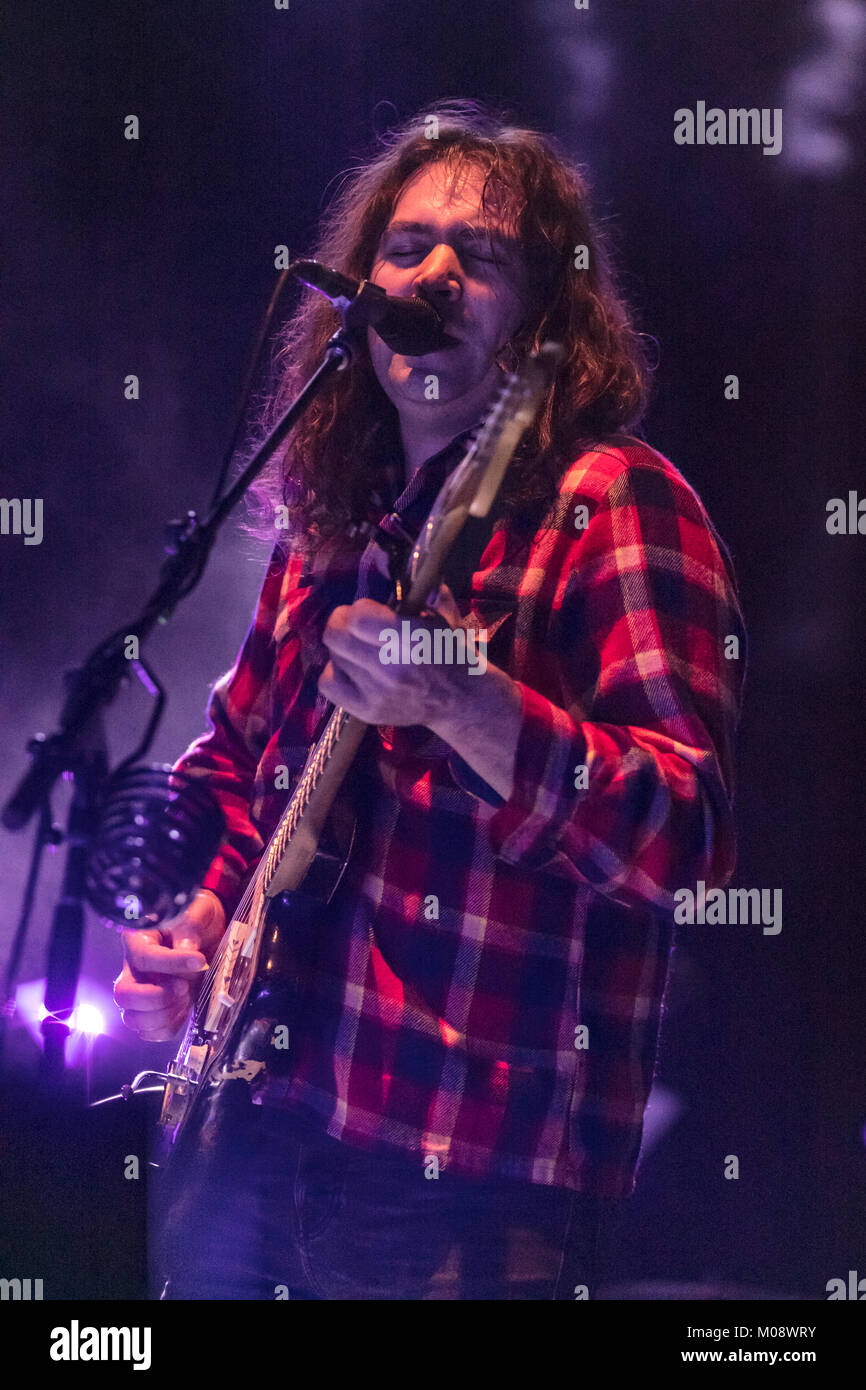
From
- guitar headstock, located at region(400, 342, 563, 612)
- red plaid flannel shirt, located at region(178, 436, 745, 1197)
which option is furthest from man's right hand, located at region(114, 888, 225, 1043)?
guitar headstock, located at region(400, 342, 563, 612)

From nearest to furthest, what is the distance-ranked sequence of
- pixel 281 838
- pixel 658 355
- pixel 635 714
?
pixel 635 714 → pixel 281 838 → pixel 658 355

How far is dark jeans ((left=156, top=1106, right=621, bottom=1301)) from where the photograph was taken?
4.19 feet

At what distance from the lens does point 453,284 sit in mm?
1509

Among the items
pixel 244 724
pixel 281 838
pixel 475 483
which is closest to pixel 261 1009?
pixel 281 838

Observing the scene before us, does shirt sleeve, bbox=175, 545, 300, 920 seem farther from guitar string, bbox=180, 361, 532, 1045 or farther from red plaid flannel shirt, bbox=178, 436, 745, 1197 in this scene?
red plaid flannel shirt, bbox=178, 436, 745, 1197

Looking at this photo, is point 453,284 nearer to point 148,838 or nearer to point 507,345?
point 507,345

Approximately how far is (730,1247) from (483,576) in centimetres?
118

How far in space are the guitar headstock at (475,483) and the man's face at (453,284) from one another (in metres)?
0.36

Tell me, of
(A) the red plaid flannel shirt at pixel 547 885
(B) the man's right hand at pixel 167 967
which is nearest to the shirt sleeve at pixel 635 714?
(A) the red plaid flannel shirt at pixel 547 885

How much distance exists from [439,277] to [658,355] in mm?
587

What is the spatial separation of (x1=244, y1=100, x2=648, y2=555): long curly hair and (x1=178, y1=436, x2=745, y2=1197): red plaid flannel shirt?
0.52 feet

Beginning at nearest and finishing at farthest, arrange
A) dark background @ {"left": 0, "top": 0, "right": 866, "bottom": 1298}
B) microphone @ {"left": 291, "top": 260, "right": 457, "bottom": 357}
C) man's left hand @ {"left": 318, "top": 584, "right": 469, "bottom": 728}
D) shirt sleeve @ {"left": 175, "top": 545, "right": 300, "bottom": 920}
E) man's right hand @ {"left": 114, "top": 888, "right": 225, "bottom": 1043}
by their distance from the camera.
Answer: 1. man's left hand @ {"left": 318, "top": 584, "right": 469, "bottom": 728}
2. microphone @ {"left": 291, "top": 260, "right": 457, "bottom": 357}
3. man's right hand @ {"left": 114, "top": 888, "right": 225, "bottom": 1043}
4. shirt sleeve @ {"left": 175, "top": 545, "right": 300, "bottom": 920}
5. dark background @ {"left": 0, "top": 0, "right": 866, "bottom": 1298}

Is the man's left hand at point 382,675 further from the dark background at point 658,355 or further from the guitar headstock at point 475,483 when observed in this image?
the dark background at point 658,355

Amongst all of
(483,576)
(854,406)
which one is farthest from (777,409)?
(483,576)
